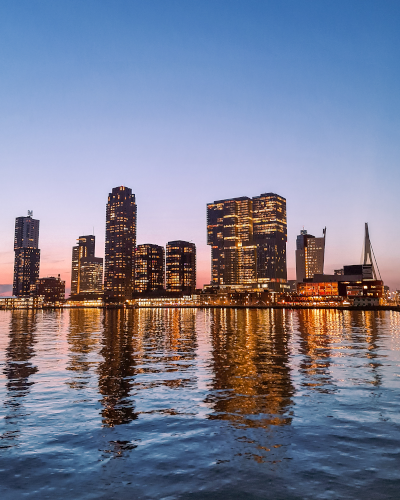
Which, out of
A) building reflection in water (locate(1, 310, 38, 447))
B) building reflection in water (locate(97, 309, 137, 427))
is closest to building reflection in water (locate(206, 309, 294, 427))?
building reflection in water (locate(97, 309, 137, 427))

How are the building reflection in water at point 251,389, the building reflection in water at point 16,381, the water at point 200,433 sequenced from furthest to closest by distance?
the building reflection in water at point 251,389
the building reflection in water at point 16,381
the water at point 200,433

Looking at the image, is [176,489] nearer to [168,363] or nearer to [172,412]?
[172,412]

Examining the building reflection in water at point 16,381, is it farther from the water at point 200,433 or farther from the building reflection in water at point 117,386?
the building reflection in water at point 117,386

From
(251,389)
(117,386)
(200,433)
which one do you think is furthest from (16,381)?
(200,433)

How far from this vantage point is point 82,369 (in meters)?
37.6

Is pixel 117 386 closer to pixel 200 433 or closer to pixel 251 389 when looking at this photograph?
pixel 251 389

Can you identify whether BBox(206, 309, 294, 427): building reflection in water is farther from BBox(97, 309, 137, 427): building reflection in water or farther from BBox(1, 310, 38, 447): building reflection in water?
BBox(1, 310, 38, 447): building reflection in water

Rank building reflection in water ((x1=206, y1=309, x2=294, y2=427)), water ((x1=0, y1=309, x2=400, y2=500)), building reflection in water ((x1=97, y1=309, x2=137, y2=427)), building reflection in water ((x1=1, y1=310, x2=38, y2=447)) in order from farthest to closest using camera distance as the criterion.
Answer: building reflection in water ((x1=97, y1=309, x2=137, y2=427))
building reflection in water ((x1=206, y1=309, x2=294, y2=427))
building reflection in water ((x1=1, y1=310, x2=38, y2=447))
water ((x1=0, y1=309, x2=400, y2=500))

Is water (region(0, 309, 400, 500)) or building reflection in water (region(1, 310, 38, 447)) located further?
building reflection in water (region(1, 310, 38, 447))

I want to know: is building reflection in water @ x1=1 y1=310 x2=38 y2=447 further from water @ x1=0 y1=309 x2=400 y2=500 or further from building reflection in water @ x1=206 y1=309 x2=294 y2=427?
building reflection in water @ x1=206 y1=309 x2=294 y2=427

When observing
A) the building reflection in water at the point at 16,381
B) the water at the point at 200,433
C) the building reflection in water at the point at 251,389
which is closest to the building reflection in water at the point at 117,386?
the water at the point at 200,433

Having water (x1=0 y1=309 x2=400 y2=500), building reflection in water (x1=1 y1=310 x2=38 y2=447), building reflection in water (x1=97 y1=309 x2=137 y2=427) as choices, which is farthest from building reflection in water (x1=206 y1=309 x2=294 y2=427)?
building reflection in water (x1=1 y1=310 x2=38 y2=447)

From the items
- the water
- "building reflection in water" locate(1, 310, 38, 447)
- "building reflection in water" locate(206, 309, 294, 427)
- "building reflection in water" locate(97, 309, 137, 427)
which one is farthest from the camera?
"building reflection in water" locate(97, 309, 137, 427)

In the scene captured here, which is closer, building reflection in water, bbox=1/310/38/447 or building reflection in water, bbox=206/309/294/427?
building reflection in water, bbox=1/310/38/447
